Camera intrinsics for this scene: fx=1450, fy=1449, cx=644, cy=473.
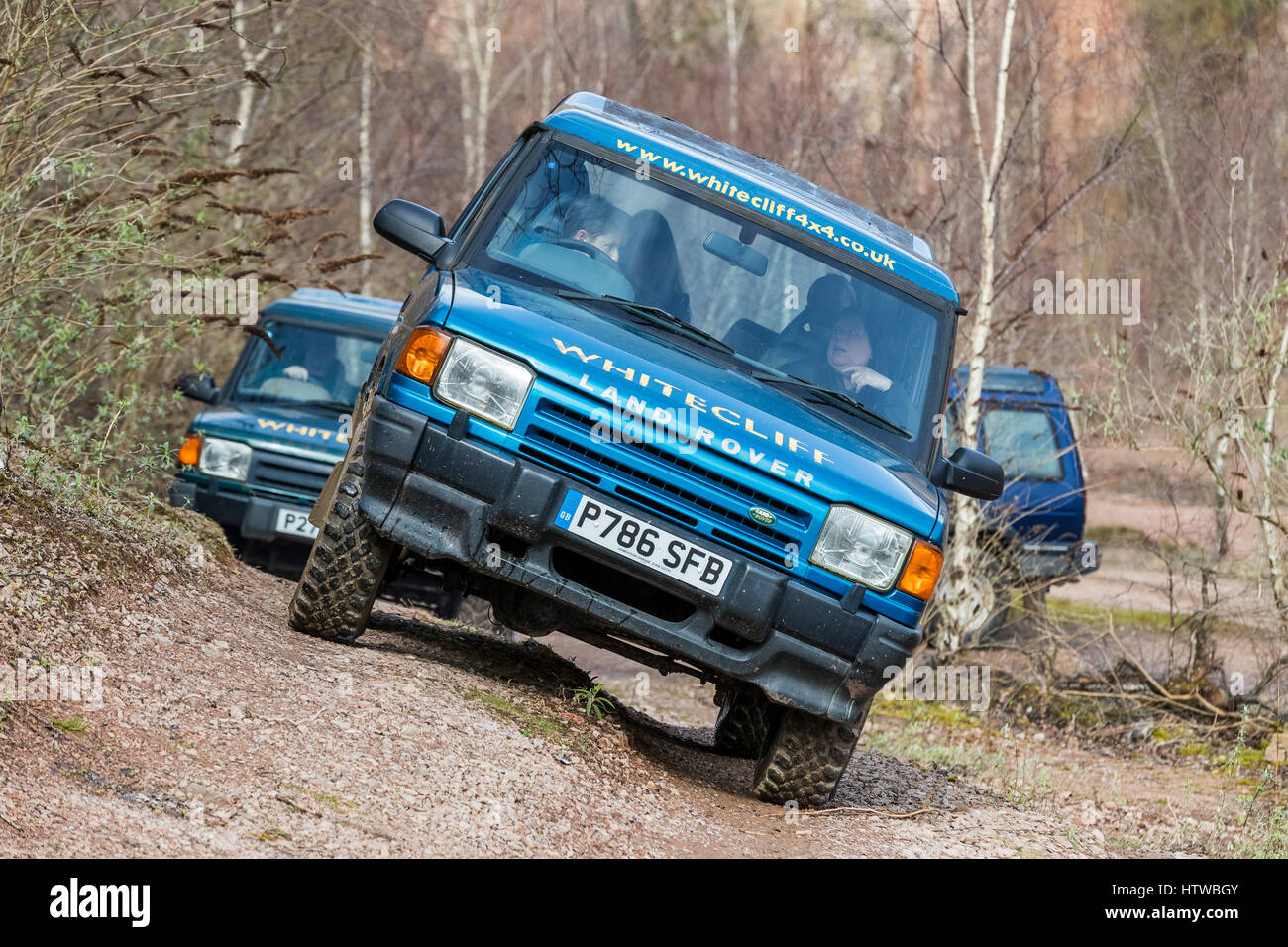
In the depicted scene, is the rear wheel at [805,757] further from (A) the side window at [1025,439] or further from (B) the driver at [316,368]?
(A) the side window at [1025,439]

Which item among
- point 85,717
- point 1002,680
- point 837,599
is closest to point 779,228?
point 837,599

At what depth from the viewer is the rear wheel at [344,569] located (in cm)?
530

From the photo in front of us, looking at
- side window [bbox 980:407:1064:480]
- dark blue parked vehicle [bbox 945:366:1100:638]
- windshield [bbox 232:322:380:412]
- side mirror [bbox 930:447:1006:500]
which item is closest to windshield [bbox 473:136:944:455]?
side mirror [bbox 930:447:1006:500]

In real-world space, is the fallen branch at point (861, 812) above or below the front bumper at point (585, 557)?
below

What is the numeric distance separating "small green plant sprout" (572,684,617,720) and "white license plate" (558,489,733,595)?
3.22ft

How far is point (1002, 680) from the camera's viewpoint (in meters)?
10.8

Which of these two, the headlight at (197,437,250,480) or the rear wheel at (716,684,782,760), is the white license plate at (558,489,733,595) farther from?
the headlight at (197,437,250,480)

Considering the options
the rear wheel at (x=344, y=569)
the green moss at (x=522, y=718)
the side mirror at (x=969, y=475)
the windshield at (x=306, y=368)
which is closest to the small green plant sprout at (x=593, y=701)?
the green moss at (x=522, y=718)

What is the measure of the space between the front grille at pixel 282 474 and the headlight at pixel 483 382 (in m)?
4.06

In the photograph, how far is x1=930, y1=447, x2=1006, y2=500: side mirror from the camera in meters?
5.80
